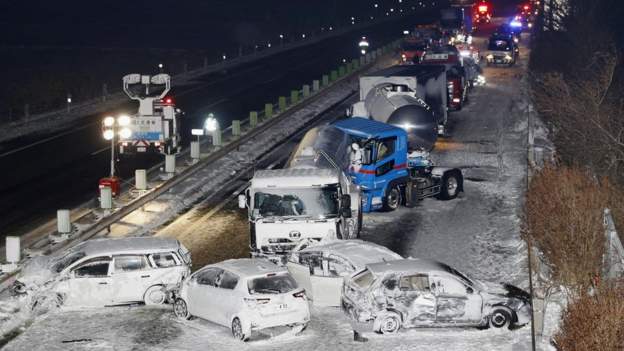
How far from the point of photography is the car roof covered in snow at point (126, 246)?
71.8ft

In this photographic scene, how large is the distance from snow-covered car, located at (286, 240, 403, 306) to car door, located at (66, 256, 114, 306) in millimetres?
3923

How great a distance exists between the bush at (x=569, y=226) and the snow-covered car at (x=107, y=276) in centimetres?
813

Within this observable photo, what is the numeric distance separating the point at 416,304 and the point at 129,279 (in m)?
6.17

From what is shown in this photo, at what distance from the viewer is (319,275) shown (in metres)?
21.6

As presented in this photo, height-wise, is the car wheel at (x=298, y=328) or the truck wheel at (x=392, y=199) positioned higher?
the car wheel at (x=298, y=328)

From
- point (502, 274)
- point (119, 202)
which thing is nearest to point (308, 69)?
point (119, 202)

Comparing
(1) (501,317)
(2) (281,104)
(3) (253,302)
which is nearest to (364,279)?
(3) (253,302)

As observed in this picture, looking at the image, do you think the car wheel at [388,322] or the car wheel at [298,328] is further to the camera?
the car wheel at [298,328]

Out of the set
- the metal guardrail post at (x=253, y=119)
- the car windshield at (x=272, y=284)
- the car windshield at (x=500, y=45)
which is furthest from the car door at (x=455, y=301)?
the car windshield at (x=500, y=45)

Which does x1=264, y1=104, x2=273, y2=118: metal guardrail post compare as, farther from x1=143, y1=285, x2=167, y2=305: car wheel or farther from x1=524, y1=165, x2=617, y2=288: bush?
x1=143, y1=285, x2=167, y2=305: car wheel

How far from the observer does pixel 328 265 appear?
2167 centimetres

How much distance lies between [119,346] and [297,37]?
3358 inches

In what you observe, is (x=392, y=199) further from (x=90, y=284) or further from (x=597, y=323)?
(x=597, y=323)

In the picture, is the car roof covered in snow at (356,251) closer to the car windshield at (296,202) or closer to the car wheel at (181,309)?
the car windshield at (296,202)
